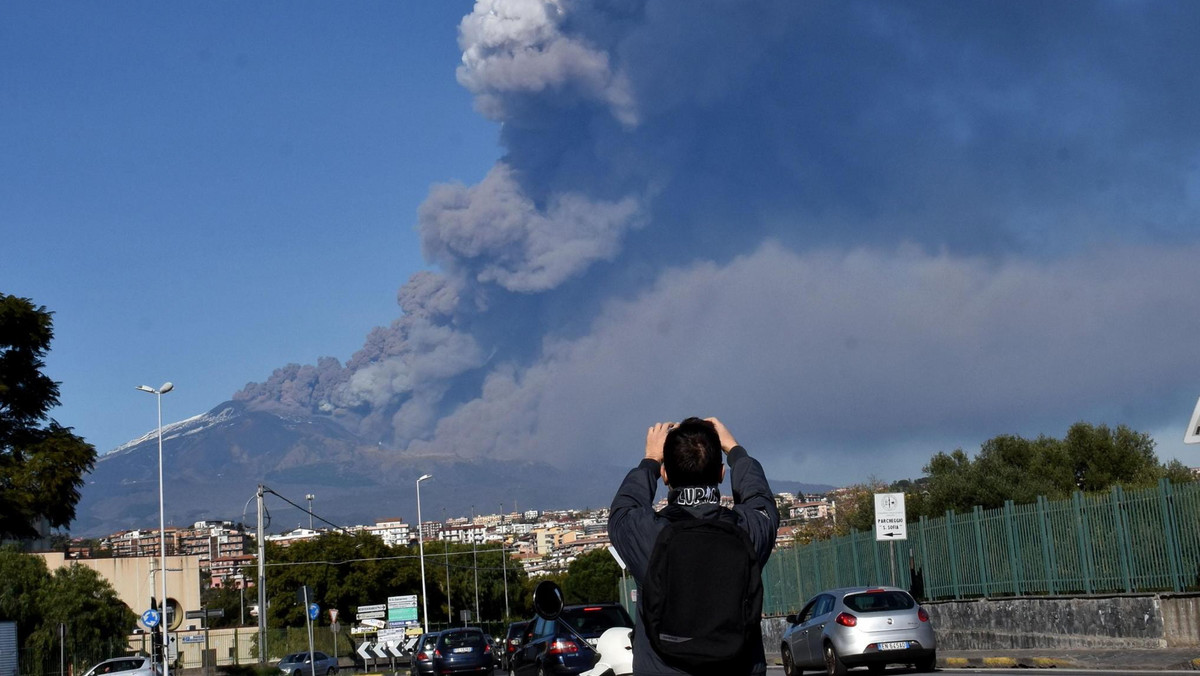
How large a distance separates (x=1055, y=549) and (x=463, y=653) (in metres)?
15.1

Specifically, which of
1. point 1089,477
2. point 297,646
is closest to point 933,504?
point 1089,477

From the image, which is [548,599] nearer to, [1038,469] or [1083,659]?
[1083,659]

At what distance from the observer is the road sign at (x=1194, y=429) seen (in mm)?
13773

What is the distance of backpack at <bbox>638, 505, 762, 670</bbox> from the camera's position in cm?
404

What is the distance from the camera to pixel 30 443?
43.5 meters

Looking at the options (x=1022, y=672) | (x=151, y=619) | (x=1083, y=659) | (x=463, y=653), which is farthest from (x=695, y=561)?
(x=151, y=619)

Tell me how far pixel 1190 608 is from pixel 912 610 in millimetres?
4253

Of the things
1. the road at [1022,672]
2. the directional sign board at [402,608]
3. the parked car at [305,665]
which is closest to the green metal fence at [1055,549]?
the road at [1022,672]

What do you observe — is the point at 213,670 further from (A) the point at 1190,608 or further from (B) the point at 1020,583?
(A) the point at 1190,608

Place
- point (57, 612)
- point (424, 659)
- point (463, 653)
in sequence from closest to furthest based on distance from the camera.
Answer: point (463, 653) → point (424, 659) → point (57, 612)

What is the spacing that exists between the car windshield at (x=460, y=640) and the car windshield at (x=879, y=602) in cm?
1422

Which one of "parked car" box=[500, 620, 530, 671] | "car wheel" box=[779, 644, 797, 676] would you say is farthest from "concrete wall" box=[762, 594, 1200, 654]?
"parked car" box=[500, 620, 530, 671]

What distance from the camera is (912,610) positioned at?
859 inches

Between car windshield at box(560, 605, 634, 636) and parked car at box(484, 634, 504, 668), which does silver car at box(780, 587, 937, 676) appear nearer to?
car windshield at box(560, 605, 634, 636)
